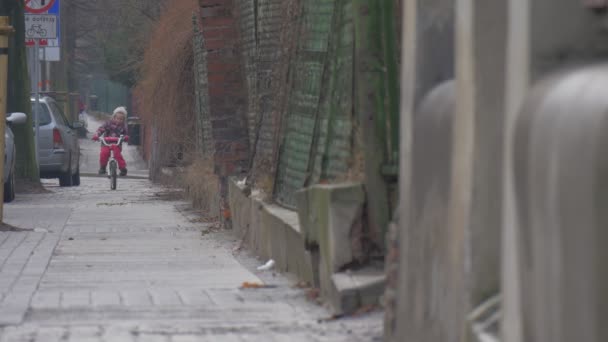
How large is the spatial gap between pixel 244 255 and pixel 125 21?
22183 mm

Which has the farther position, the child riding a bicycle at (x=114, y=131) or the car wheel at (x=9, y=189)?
the child riding a bicycle at (x=114, y=131)

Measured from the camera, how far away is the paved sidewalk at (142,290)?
6.28 meters

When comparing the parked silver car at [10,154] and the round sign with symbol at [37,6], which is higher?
the round sign with symbol at [37,6]

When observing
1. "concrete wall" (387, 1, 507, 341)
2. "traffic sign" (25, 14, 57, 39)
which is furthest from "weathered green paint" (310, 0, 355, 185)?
"traffic sign" (25, 14, 57, 39)

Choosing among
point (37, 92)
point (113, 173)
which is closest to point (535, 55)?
point (37, 92)

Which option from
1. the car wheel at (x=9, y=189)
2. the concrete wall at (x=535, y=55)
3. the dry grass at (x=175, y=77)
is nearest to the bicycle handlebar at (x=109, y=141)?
the dry grass at (x=175, y=77)

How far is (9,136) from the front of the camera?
17375 mm

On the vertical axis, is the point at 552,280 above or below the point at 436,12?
below

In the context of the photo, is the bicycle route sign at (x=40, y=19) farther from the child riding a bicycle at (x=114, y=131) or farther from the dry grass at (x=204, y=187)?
the dry grass at (x=204, y=187)

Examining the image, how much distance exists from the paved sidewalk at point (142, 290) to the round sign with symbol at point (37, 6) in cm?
537

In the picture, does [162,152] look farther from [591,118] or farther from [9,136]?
[591,118]

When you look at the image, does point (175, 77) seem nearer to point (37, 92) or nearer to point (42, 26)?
point (42, 26)

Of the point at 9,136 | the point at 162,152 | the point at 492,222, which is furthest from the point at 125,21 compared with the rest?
the point at 492,222

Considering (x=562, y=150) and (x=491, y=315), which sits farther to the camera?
(x=491, y=315)
